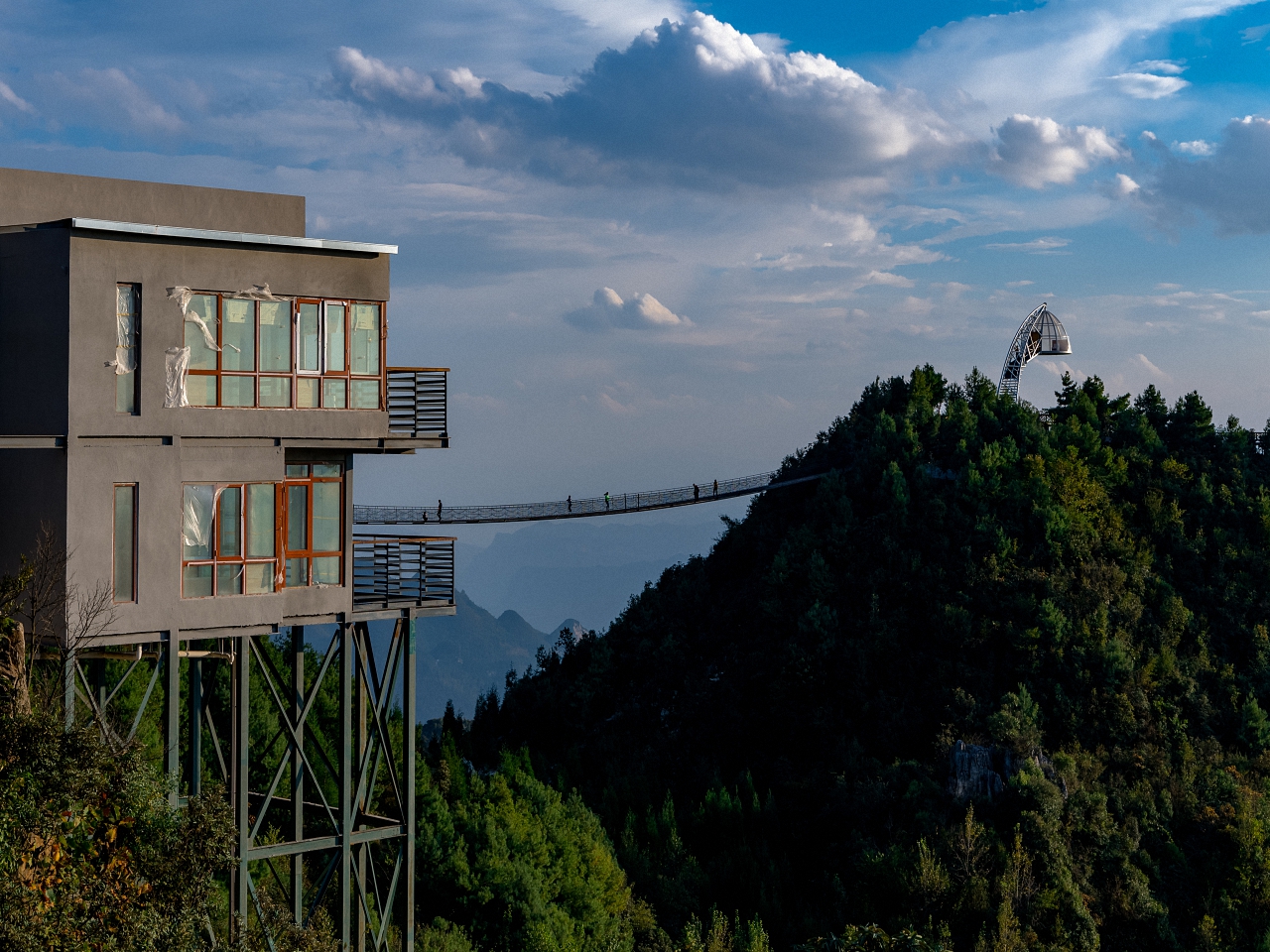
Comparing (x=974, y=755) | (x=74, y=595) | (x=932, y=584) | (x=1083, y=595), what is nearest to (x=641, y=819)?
(x=974, y=755)

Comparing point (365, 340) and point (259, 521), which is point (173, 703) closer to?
point (259, 521)

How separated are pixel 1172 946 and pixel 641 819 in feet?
61.8

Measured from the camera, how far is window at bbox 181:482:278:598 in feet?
73.0

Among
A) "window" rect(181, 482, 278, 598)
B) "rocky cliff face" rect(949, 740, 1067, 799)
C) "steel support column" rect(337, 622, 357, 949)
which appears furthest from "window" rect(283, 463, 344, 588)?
"rocky cliff face" rect(949, 740, 1067, 799)

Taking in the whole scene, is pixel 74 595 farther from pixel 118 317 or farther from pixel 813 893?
pixel 813 893

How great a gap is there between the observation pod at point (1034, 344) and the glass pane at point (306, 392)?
2007 inches

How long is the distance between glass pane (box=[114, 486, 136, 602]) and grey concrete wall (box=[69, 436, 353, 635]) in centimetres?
13

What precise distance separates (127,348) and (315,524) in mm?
4665

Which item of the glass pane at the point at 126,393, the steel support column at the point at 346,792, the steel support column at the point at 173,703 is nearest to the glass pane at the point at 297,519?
the steel support column at the point at 346,792

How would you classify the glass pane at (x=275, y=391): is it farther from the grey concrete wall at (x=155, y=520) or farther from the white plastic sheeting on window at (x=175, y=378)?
the white plastic sheeting on window at (x=175, y=378)

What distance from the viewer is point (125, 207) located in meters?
24.6

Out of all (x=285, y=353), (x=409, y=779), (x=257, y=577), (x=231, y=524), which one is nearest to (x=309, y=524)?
(x=257, y=577)

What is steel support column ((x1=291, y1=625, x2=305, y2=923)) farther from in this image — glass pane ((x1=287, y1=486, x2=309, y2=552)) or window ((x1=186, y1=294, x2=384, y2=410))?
window ((x1=186, y1=294, x2=384, y2=410))

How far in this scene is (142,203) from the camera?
24.8 m
